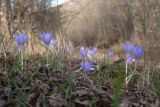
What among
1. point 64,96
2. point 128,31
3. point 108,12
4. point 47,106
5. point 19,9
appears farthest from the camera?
point 108,12

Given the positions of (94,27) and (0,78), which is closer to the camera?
(0,78)

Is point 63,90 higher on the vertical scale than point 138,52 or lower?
lower

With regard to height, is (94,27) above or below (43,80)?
above

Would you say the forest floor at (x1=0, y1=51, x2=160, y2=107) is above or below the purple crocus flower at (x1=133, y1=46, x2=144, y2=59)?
below

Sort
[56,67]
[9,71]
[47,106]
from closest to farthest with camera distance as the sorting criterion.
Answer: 1. [47,106]
2. [9,71]
3. [56,67]

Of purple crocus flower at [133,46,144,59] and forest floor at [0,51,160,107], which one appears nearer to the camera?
forest floor at [0,51,160,107]

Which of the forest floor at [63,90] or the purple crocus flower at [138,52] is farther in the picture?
the purple crocus flower at [138,52]

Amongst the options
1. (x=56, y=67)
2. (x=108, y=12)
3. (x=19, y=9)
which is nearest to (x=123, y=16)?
(x=108, y=12)

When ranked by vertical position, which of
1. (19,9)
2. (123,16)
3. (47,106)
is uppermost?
(123,16)

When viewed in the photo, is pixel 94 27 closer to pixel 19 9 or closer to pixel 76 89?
pixel 19 9

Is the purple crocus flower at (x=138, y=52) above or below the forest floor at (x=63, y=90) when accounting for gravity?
above

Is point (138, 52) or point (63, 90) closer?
point (63, 90)
